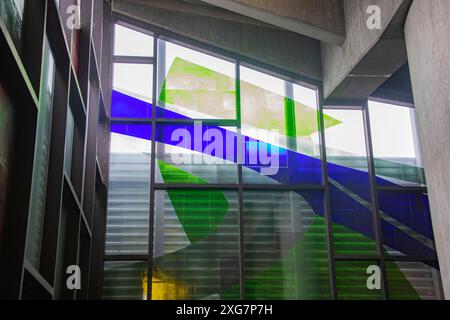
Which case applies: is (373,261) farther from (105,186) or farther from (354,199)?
(105,186)

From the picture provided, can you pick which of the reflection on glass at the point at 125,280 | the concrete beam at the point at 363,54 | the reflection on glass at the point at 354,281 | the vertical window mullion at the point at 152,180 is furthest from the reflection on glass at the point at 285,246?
the concrete beam at the point at 363,54

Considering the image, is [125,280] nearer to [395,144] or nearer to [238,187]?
[238,187]

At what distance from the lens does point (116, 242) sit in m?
9.40

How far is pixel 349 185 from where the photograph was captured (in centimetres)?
1010

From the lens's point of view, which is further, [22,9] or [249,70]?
[249,70]

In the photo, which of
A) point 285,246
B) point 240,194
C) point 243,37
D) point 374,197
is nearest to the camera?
point 285,246

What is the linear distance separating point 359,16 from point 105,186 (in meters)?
4.78

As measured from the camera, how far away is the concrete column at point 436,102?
607cm

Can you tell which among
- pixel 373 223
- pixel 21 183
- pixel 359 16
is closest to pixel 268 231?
pixel 373 223

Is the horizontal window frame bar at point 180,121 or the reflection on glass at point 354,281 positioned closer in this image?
the reflection on glass at point 354,281

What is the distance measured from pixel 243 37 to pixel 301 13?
1.95 metres

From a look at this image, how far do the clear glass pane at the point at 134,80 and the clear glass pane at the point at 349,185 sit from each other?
3.27 m

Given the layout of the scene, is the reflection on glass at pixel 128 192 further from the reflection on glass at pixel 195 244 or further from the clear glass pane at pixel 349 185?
the clear glass pane at pixel 349 185

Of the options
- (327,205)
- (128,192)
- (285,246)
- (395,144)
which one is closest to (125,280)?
(128,192)
